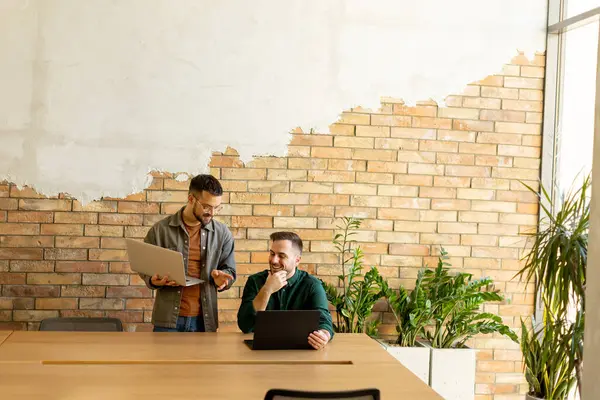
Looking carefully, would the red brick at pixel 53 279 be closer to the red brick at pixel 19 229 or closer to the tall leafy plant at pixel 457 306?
the red brick at pixel 19 229

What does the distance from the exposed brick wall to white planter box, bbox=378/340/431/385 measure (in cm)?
38

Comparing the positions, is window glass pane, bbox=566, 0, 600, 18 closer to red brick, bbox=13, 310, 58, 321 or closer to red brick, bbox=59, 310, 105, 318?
red brick, bbox=59, 310, 105, 318

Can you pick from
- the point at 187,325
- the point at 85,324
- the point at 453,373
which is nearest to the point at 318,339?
the point at 187,325

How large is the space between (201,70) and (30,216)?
5.26ft

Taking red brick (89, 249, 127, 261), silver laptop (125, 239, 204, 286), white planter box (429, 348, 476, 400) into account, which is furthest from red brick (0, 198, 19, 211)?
white planter box (429, 348, 476, 400)

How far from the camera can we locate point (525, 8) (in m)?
5.96

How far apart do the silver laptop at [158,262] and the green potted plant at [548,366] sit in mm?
2432

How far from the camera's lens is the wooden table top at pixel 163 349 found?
12.6 feet

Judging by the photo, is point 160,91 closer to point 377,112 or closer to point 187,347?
point 377,112

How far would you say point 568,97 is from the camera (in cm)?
600

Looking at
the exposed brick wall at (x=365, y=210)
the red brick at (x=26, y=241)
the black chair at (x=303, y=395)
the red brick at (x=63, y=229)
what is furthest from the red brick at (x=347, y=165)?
the black chair at (x=303, y=395)

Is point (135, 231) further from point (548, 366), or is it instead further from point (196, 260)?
point (548, 366)

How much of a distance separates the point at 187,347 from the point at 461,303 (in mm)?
2370

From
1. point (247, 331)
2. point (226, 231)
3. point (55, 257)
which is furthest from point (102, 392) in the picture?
point (55, 257)
